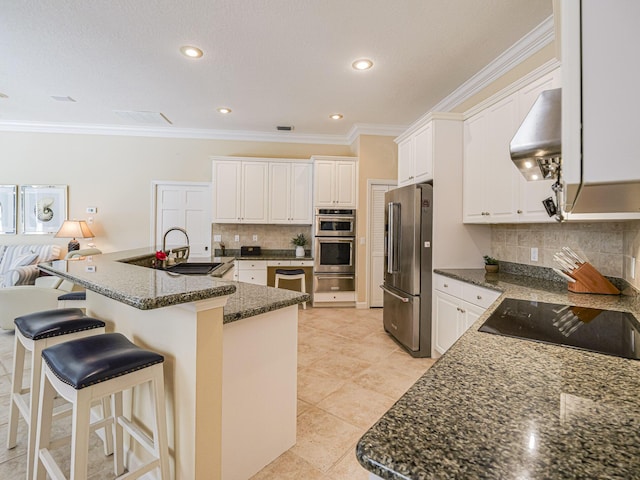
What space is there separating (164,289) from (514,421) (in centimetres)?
114

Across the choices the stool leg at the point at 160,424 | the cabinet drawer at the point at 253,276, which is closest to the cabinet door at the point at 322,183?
the cabinet drawer at the point at 253,276

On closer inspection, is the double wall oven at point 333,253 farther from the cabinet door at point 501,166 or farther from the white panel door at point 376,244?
the cabinet door at point 501,166

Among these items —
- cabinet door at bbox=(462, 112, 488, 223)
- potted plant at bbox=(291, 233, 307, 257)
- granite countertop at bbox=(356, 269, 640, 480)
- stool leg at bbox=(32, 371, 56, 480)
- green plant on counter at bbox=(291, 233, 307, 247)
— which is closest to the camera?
granite countertop at bbox=(356, 269, 640, 480)

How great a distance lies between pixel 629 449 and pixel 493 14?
2902 mm

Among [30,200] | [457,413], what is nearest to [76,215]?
[30,200]

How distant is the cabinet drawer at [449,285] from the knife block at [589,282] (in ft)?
2.53

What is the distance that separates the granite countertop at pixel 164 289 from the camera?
1100 mm

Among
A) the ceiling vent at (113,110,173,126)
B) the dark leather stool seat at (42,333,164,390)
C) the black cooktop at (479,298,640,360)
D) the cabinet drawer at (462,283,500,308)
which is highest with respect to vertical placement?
A: the ceiling vent at (113,110,173,126)

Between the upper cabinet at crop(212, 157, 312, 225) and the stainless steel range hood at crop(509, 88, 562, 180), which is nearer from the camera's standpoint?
the stainless steel range hood at crop(509, 88, 562, 180)

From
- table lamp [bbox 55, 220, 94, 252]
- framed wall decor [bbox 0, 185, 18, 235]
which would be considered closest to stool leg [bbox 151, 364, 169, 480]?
table lamp [bbox 55, 220, 94, 252]

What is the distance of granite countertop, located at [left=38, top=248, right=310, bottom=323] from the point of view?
1.10 metres

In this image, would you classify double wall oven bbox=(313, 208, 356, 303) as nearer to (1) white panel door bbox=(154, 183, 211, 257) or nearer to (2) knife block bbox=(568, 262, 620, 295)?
(1) white panel door bbox=(154, 183, 211, 257)

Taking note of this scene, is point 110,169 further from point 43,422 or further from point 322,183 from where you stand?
point 43,422

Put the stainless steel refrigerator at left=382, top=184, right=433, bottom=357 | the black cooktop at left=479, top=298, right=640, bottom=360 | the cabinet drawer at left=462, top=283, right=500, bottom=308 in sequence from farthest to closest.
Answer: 1. the stainless steel refrigerator at left=382, top=184, right=433, bottom=357
2. the cabinet drawer at left=462, top=283, right=500, bottom=308
3. the black cooktop at left=479, top=298, right=640, bottom=360
